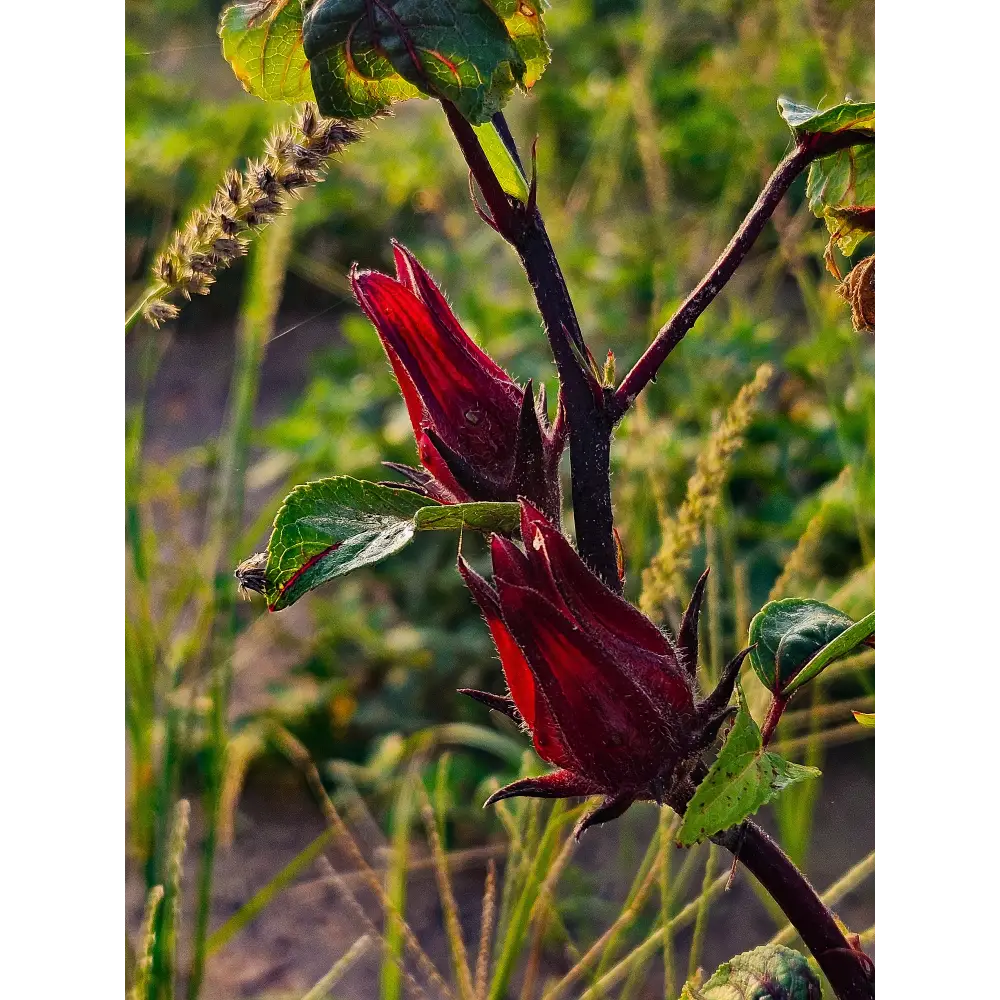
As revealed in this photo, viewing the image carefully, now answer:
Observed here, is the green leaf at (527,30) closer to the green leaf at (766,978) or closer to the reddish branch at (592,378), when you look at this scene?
the reddish branch at (592,378)

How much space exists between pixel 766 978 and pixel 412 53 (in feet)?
0.87

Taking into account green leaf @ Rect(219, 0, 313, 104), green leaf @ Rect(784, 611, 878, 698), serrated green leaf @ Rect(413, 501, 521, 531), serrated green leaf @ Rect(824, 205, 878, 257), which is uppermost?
green leaf @ Rect(219, 0, 313, 104)

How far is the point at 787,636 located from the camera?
0.34 meters

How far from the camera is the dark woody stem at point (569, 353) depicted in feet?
0.89

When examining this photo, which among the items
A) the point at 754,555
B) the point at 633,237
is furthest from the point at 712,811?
the point at 633,237

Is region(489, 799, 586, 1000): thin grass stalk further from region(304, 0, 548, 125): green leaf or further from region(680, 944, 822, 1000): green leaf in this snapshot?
region(304, 0, 548, 125): green leaf

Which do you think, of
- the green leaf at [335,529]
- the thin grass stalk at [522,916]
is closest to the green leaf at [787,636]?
the green leaf at [335,529]

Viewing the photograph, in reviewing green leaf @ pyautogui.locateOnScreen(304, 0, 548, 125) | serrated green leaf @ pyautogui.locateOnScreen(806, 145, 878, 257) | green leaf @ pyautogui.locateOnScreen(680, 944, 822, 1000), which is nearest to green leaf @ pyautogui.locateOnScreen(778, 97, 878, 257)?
serrated green leaf @ pyautogui.locateOnScreen(806, 145, 878, 257)

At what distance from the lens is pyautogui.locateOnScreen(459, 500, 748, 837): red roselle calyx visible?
26 centimetres

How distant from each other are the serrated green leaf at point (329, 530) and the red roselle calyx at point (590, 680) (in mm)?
30

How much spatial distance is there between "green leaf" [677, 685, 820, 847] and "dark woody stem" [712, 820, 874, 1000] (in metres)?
0.02

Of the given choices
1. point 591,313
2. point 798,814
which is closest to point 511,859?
point 798,814

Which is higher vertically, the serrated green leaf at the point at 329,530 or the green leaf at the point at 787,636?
the serrated green leaf at the point at 329,530
